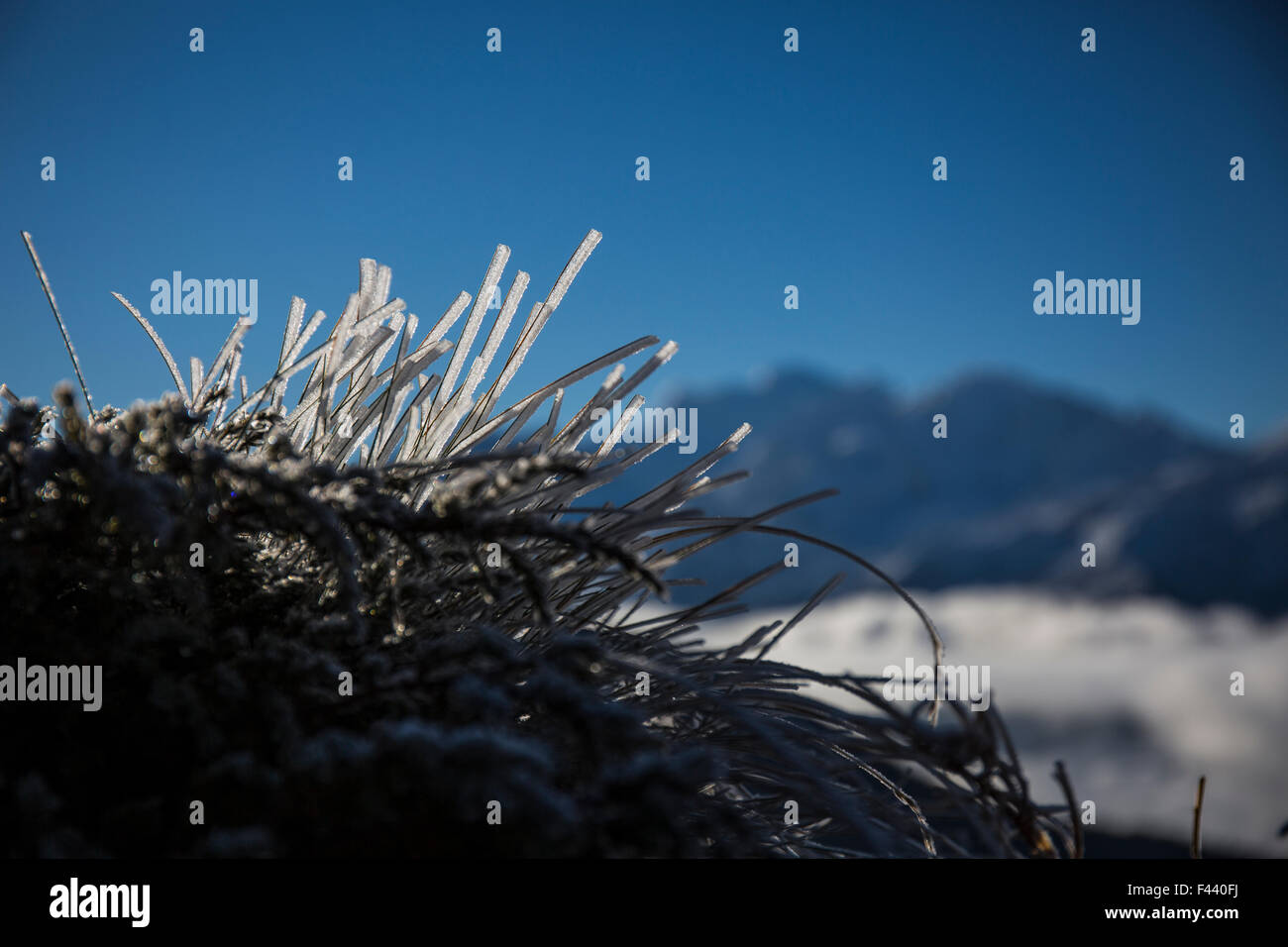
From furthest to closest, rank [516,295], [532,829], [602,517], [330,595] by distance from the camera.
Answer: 1. [516,295]
2. [602,517]
3. [330,595]
4. [532,829]

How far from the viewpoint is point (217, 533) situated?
0.54 meters

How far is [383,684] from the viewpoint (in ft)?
1.81

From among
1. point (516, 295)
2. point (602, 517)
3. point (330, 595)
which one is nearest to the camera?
point (330, 595)

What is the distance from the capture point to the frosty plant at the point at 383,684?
449 millimetres

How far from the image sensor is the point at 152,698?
51 cm

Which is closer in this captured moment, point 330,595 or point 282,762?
point 282,762

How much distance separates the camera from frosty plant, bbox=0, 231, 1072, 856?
17.7 inches
